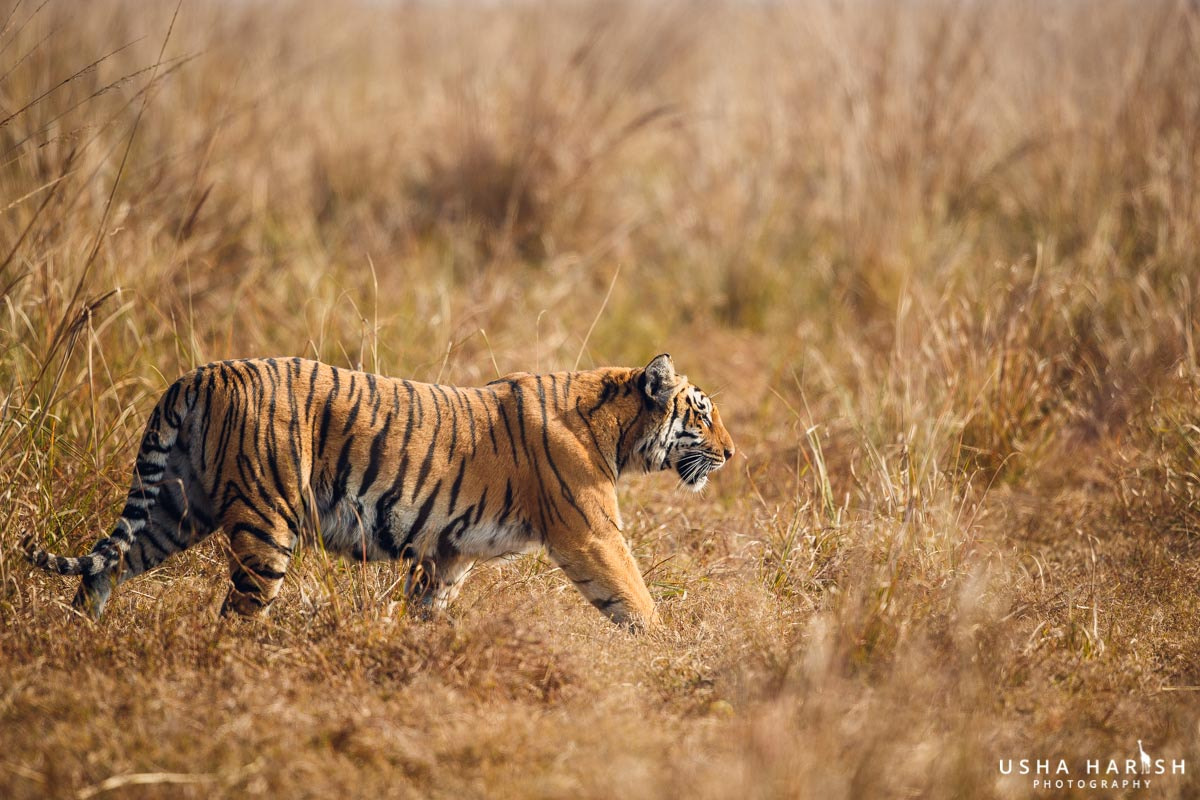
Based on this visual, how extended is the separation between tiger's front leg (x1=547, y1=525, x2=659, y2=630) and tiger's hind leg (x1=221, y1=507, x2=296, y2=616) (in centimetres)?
87

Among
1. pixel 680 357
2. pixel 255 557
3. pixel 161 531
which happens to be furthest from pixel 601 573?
pixel 680 357

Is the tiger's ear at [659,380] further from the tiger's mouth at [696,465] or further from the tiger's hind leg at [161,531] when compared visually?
the tiger's hind leg at [161,531]

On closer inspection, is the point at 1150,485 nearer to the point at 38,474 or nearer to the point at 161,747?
the point at 161,747

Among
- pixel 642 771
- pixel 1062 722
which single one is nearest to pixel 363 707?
pixel 642 771

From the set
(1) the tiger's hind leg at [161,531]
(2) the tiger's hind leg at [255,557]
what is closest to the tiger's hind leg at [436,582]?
(2) the tiger's hind leg at [255,557]

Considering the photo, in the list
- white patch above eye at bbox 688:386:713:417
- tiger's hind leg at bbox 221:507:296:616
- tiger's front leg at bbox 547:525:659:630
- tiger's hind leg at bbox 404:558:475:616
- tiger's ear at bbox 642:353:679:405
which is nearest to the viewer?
tiger's hind leg at bbox 221:507:296:616

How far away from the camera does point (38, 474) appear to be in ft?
12.6

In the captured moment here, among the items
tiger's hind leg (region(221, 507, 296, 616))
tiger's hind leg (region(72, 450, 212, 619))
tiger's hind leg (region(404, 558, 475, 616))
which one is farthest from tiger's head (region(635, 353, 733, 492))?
tiger's hind leg (region(72, 450, 212, 619))

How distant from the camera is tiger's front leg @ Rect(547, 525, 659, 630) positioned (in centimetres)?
364

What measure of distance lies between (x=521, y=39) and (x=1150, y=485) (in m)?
6.34

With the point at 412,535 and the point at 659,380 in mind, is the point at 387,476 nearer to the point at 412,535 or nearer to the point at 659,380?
the point at 412,535

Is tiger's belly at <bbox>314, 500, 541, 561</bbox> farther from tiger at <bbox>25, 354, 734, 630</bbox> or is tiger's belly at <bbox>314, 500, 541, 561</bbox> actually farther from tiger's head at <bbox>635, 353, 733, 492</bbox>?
tiger's head at <bbox>635, 353, 733, 492</bbox>

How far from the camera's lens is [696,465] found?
410 cm

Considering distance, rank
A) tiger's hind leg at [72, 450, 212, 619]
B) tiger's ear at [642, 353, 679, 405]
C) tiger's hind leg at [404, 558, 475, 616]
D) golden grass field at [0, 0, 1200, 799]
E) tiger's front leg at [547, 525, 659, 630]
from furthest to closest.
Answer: tiger's ear at [642, 353, 679, 405] < tiger's hind leg at [404, 558, 475, 616] < tiger's front leg at [547, 525, 659, 630] < tiger's hind leg at [72, 450, 212, 619] < golden grass field at [0, 0, 1200, 799]
